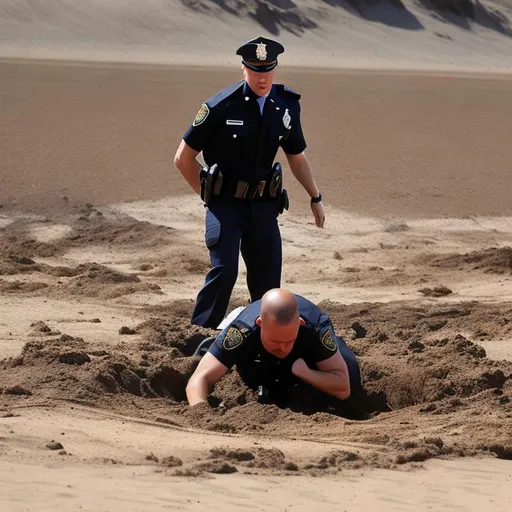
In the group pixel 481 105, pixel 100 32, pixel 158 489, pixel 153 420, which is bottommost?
pixel 100 32

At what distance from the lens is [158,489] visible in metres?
5.09

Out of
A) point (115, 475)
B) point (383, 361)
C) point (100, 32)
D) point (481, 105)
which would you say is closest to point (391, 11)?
point (100, 32)

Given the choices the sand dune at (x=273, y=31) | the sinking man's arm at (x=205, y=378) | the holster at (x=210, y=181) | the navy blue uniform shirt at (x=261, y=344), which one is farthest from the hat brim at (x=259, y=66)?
the sand dune at (x=273, y=31)

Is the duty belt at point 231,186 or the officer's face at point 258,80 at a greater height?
the officer's face at point 258,80

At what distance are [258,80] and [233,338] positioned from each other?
5.04 feet

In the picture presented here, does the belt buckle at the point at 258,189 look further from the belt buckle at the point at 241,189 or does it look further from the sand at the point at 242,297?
the sand at the point at 242,297

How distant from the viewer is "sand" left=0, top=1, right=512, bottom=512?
548cm

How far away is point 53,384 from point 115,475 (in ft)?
5.66

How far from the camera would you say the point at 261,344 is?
6.77 meters

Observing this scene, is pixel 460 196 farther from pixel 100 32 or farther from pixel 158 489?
pixel 100 32

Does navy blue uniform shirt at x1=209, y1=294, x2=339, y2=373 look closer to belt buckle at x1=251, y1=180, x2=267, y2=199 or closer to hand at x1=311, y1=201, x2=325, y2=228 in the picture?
belt buckle at x1=251, y1=180, x2=267, y2=199

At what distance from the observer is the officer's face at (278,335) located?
21.2ft

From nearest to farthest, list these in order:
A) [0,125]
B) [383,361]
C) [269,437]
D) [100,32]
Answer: [269,437] < [383,361] < [0,125] < [100,32]

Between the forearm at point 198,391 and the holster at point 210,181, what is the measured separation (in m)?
1.15
